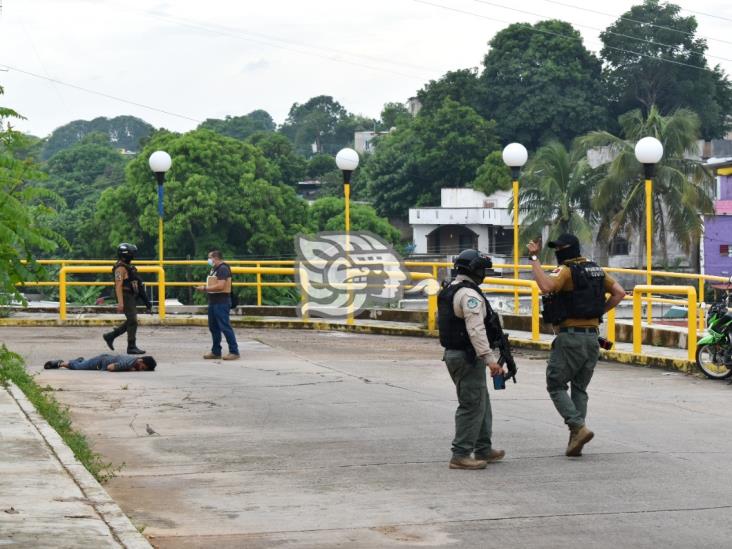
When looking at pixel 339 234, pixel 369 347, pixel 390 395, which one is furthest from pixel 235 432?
pixel 339 234

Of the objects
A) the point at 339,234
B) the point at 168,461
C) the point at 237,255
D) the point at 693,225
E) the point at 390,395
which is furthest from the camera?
the point at 237,255

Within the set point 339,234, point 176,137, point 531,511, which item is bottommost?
point 531,511

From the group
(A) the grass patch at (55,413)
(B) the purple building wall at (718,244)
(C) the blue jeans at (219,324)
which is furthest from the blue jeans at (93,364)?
(B) the purple building wall at (718,244)

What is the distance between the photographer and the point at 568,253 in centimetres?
1118

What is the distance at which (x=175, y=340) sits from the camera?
22.3 metres

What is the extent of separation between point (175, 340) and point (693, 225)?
34.2m

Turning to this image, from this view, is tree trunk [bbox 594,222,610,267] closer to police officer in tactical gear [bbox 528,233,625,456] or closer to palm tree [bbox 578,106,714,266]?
palm tree [bbox 578,106,714,266]

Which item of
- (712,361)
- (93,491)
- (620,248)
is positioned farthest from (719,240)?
(93,491)

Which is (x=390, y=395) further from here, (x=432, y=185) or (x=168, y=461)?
(x=432, y=185)

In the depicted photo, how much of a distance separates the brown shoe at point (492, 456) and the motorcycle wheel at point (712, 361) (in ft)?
22.0

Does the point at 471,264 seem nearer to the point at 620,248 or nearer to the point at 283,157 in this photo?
the point at 620,248

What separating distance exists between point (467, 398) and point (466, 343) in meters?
0.42

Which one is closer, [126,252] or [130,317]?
[126,252]

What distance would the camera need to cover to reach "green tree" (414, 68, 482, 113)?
101812 mm
